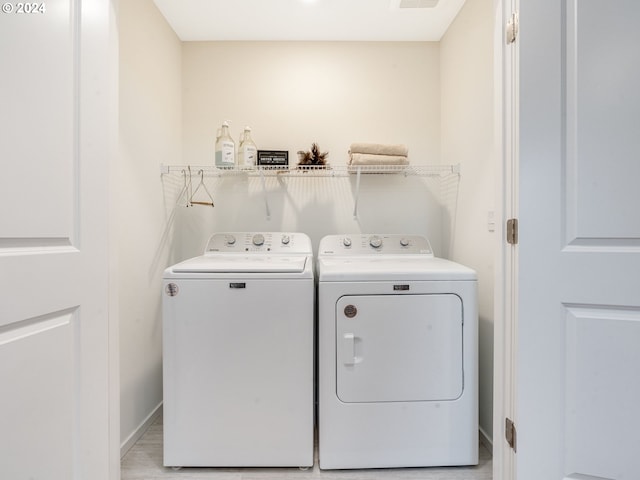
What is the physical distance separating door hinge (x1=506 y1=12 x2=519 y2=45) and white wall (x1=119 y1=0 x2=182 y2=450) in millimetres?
1760

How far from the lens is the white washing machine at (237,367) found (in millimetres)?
1506

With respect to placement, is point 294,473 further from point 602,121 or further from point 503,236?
point 602,121

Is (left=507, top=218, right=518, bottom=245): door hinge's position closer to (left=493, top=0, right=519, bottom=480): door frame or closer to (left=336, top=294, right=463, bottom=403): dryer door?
(left=493, top=0, right=519, bottom=480): door frame

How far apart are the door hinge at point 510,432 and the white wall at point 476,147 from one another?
57cm

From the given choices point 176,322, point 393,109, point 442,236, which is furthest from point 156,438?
point 393,109

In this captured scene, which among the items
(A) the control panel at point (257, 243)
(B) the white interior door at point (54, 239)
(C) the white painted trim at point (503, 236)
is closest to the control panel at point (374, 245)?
(A) the control panel at point (257, 243)

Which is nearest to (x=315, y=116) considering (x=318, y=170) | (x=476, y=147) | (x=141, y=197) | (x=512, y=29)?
(x=318, y=170)

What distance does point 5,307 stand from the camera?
797 mm

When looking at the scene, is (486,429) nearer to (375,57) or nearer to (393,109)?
(393,109)

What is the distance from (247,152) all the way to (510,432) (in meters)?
1.94

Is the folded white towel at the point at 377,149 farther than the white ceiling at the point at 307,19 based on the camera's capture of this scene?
Yes

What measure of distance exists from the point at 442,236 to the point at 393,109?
99 cm

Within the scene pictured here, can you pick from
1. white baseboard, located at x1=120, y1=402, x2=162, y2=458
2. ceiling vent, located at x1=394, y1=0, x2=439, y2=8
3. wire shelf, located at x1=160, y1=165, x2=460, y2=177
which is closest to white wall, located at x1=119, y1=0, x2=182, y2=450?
white baseboard, located at x1=120, y1=402, x2=162, y2=458

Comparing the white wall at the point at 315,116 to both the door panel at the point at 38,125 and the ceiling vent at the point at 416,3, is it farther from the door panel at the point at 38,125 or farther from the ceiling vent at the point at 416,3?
the door panel at the point at 38,125
